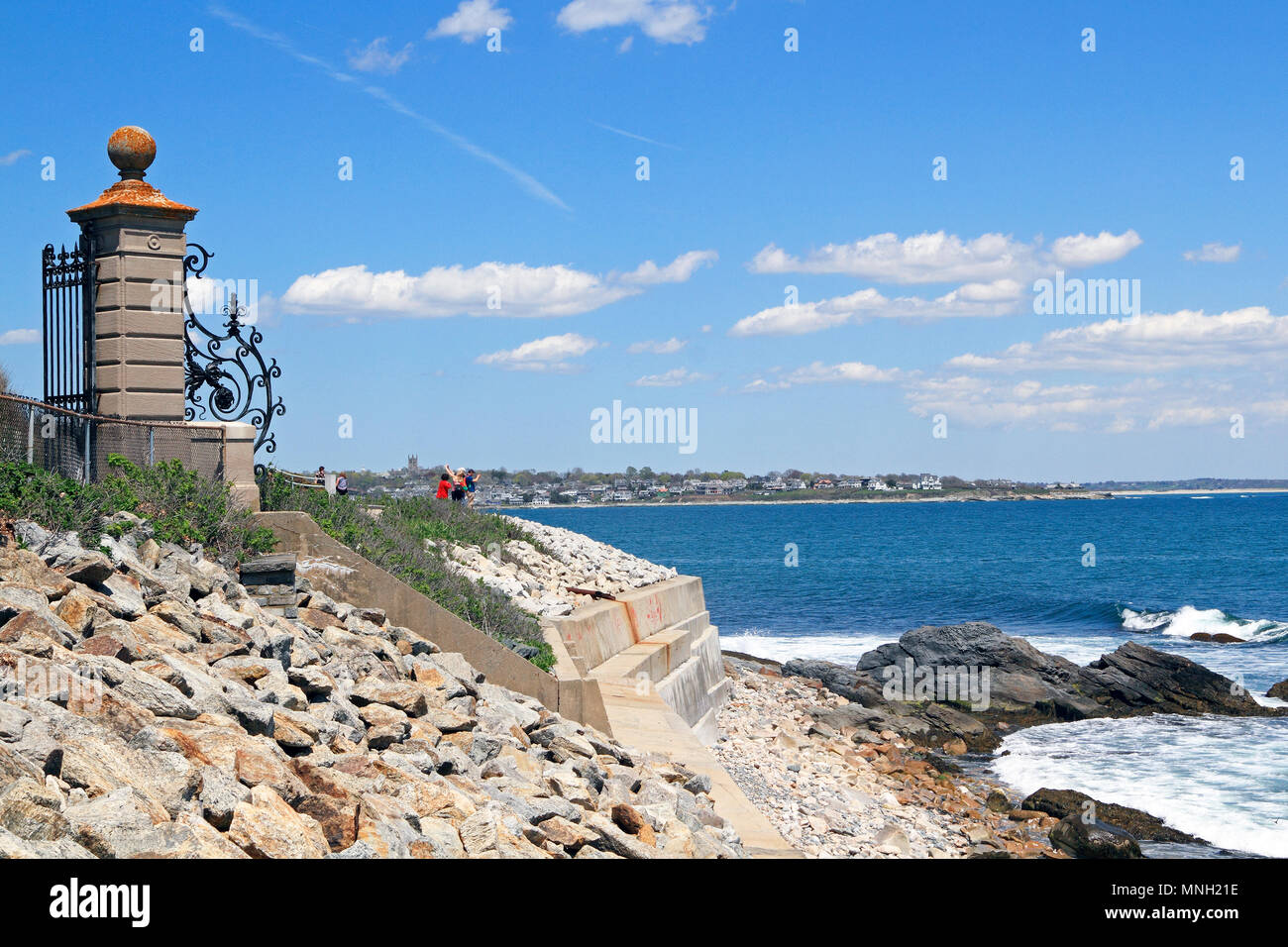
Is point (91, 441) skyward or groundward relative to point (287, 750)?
skyward

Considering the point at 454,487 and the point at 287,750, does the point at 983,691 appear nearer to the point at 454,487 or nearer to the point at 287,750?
the point at 454,487

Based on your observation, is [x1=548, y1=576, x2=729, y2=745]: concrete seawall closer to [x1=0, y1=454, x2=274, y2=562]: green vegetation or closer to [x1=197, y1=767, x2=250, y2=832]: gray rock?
[x1=0, y1=454, x2=274, y2=562]: green vegetation

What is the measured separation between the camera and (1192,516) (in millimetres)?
137125

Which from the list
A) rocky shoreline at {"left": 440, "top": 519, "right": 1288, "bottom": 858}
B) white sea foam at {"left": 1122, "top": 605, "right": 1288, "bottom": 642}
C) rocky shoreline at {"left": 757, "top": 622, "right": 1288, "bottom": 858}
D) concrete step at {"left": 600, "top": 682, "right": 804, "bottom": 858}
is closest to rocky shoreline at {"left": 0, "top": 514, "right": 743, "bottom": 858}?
concrete step at {"left": 600, "top": 682, "right": 804, "bottom": 858}

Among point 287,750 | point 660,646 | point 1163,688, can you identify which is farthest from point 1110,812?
point 287,750

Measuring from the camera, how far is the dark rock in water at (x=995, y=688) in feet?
75.6

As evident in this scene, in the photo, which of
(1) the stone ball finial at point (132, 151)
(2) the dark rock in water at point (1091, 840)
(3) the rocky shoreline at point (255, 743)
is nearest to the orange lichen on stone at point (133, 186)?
(1) the stone ball finial at point (132, 151)

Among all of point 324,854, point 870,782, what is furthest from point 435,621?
point 870,782

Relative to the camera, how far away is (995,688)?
84.5 ft

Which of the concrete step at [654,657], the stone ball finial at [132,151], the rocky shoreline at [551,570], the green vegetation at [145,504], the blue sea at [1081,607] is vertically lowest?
the blue sea at [1081,607]

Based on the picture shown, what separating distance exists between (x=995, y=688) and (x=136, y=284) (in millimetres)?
20574

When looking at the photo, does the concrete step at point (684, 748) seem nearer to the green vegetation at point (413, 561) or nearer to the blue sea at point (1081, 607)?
the green vegetation at point (413, 561)

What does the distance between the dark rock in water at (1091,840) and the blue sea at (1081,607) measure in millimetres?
1532
